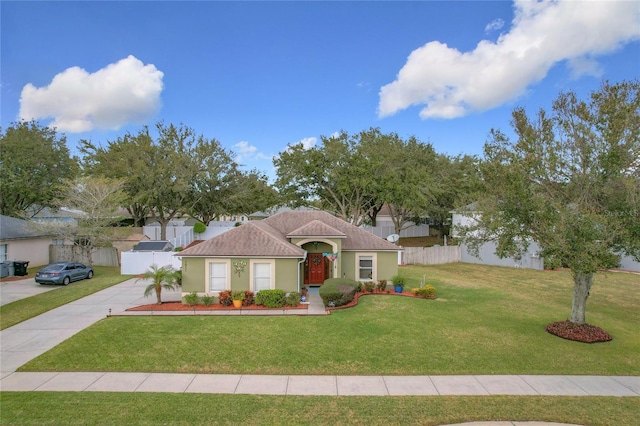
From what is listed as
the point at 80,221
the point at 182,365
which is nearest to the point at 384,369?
the point at 182,365

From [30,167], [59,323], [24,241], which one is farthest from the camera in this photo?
[30,167]

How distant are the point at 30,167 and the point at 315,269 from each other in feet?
109

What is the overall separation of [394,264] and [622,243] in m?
11.1

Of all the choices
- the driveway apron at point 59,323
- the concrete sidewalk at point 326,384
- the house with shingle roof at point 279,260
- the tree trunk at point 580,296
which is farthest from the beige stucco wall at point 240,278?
the tree trunk at point 580,296

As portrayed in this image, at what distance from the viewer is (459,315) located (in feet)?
53.9

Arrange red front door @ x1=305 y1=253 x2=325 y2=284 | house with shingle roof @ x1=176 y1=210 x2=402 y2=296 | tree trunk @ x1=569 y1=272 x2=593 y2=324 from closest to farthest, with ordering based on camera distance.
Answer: tree trunk @ x1=569 y1=272 x2=593 y2=324, house with shingle roof @ x1=176 y1=210 x2=402 y2=296, red front door @ x1=305 y1=253 x2=325 y2=284

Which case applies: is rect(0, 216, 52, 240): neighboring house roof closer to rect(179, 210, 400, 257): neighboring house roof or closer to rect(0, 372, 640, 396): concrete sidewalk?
rect(179, 210, 400, 257): neighboring house roof

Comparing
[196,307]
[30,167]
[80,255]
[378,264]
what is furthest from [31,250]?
[378,264]

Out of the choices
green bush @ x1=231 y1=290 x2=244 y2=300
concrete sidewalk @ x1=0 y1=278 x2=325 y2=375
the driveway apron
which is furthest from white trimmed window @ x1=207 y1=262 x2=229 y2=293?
the driveway apron

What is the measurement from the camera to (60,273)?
22.2 metres

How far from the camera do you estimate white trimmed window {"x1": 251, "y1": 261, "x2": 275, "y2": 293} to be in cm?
1809

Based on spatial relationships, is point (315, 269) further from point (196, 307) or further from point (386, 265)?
point (196, 307)

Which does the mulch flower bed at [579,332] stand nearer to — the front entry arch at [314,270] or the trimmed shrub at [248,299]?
the front entry arch at [314,270]

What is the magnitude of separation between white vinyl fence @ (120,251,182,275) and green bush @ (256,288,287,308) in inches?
431
